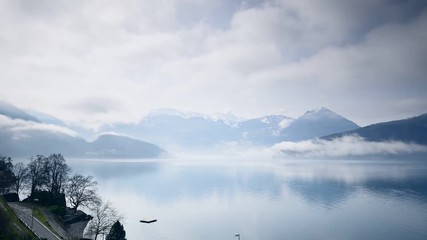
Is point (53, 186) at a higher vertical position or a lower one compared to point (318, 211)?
higher

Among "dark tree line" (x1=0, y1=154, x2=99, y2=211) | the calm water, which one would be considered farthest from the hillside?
"dark tree line" (x1=0, y1=154, x2=99, y2=211)

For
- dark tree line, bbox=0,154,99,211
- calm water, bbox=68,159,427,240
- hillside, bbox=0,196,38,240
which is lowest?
calm water, bbox=68,159,427,240

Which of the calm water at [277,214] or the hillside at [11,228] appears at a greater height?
the hillside at [11,228]

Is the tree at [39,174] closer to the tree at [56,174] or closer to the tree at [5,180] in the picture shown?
the tree at [56,174]

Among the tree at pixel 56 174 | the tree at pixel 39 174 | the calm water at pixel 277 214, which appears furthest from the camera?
the tree at pixel 56 174

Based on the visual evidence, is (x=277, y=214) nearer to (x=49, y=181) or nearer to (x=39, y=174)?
(x=49, y=181)

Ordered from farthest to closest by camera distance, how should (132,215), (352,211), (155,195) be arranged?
(155,195)
(352,211)
(132,215)

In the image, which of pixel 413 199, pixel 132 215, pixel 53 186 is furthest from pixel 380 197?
pixel 53 186

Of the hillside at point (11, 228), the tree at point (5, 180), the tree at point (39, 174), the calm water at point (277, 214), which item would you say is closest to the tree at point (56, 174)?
the tree at point (39, 174)

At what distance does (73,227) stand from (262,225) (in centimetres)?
5344

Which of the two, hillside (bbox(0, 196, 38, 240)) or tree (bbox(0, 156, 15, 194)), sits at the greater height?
tree (bbox(0, 156, 15, 194))

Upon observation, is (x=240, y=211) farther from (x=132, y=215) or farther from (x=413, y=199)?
(x=413, y=199)

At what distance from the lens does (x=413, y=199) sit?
137 metres

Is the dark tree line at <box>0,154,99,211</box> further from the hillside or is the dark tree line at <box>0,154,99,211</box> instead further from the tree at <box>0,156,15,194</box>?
the hillside
